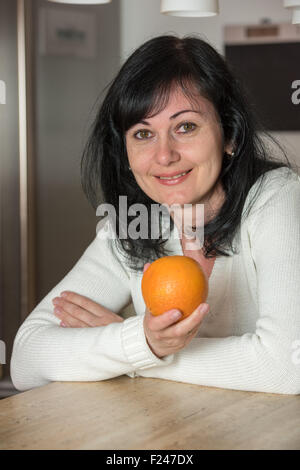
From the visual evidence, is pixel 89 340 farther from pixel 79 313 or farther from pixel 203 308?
pixel 203 308

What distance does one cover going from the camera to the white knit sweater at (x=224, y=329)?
1.18m

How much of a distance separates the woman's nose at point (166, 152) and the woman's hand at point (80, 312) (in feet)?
1.02

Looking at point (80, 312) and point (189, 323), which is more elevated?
A: point (189, 323)

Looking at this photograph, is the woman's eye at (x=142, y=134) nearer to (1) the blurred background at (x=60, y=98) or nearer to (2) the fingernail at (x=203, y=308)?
(2) the fingernail at (x=203, y=308)

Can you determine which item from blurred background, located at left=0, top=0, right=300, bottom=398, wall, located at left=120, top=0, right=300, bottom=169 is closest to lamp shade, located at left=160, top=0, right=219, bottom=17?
blurred background, located at left=0, top=0, right=300, bottom=398

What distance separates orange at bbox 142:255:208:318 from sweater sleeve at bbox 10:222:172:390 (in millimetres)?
111

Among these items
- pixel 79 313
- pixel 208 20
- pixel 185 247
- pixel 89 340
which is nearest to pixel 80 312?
pixel 79 313

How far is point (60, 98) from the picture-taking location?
3080 millimetres

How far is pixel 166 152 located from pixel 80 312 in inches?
13.8

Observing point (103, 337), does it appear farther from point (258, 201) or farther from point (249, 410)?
point (258, 201)

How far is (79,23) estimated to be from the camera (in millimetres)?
3105

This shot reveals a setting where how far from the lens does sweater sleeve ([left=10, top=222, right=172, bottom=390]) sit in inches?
47.3

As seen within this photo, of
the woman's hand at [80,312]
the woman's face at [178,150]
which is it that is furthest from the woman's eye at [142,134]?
the woman's hand at [80,312]
